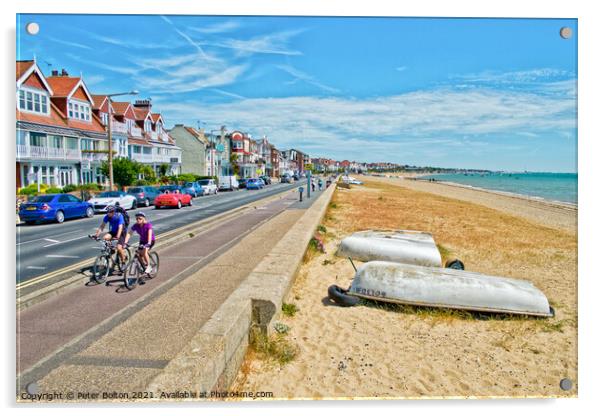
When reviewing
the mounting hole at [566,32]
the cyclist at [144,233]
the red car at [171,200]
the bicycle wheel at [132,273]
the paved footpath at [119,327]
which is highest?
the mounting hole at [566,32]

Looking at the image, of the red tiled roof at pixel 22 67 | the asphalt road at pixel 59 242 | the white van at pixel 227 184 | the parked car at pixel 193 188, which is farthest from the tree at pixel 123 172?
the red tiled roof at pixel 22 67

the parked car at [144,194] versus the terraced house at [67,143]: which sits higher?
the terraced house at [67,143]

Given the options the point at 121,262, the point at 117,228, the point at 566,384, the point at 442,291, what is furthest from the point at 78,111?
the point at 566,384

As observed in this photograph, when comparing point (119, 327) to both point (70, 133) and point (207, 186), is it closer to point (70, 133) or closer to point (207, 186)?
point (70, 133)

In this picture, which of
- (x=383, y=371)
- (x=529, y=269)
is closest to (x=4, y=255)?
(x=383, y=371)

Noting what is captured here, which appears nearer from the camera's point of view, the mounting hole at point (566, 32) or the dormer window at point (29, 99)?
the mounting hole at point (566, 32)

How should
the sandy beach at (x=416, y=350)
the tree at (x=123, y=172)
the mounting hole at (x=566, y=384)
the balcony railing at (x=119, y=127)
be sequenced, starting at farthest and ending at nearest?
the balcony railing at (x=119, y=127) → the tree at (x=123, y=172) → the sandy beach at (x=416, y=350) → the mounting hole at (x=566, y=384)

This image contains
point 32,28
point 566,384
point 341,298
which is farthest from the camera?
point 341,298

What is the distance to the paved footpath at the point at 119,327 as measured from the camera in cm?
505

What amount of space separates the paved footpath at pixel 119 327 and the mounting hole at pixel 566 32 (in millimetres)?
6952

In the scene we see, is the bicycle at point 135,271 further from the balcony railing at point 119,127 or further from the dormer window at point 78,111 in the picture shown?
the balcony railing at point 119,127

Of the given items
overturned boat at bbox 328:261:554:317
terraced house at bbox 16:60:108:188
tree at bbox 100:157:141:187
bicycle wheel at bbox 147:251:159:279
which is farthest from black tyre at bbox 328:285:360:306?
tree at bbox 100:157:141:187

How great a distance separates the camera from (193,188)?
38.8 meters

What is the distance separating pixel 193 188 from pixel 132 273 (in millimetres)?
30834
